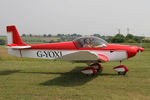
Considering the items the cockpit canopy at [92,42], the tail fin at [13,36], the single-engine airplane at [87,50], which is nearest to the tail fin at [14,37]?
the tail fin at [13,36]

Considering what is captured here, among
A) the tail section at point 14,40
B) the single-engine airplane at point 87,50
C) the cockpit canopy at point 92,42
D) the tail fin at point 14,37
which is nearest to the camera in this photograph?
the single-engine airplane at point 87,50

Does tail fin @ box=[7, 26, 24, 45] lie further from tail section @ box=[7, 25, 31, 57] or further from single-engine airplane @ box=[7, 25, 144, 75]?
single-engine airplane @ box=[7, 25, 144, 75]

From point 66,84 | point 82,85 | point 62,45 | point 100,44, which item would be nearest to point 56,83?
point 66,84

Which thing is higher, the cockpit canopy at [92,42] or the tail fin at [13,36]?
the tail fin at [13,36]

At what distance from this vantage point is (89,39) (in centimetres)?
689

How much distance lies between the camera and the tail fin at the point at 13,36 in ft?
27.1

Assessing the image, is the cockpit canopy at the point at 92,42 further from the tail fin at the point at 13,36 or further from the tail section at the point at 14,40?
the tail fin at the point at 13,36

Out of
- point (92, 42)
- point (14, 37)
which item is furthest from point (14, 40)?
point (92, 42)

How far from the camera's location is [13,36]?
327 inches

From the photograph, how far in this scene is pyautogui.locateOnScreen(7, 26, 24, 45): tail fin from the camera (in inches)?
326

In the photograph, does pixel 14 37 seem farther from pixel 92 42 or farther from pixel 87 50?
pixel 92 42

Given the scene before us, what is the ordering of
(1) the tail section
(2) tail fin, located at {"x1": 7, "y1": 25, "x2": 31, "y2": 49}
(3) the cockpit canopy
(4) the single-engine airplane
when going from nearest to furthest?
1. (4) the single-engine airplane
2. (3) the cockpit canopy
3. (1) the tail section
4. (2) tail fin, located at {"x1": 7, "y1": 25, "x2": 31, "y2": 49}

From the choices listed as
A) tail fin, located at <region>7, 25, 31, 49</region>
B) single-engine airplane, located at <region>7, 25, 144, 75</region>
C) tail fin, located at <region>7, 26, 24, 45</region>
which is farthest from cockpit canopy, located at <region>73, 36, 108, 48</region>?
tail fin, located at <region>7, 26, 24, 45</region>

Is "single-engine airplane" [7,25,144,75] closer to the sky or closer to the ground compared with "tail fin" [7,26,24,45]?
closer to the ground
